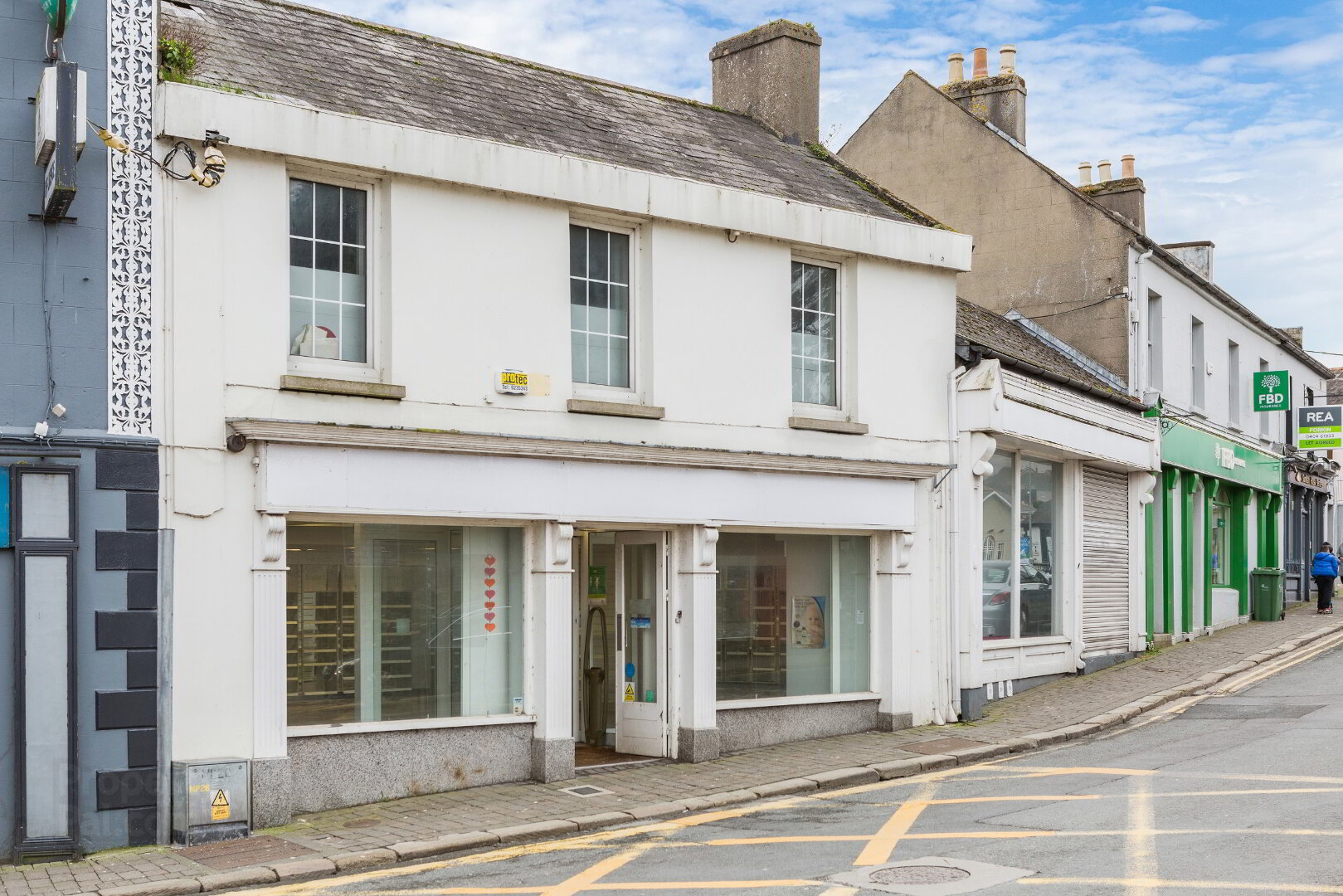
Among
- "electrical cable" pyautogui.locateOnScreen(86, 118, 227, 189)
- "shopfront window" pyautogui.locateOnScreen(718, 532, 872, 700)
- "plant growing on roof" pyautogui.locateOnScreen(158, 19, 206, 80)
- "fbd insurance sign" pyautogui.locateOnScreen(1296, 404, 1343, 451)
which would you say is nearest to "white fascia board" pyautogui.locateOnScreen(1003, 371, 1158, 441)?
"shopfront window" pyautogui.locateOnScreen(718, 532, 872, 700)

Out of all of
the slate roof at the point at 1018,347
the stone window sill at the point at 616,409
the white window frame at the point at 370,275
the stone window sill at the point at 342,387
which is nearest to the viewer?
the stone window sill at the point at 342,387

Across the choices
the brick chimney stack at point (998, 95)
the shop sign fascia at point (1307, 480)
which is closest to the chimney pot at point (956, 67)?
the brick chimney stack at point (998, 95)

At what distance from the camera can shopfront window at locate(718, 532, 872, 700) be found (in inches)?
578

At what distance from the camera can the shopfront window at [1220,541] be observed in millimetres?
27906

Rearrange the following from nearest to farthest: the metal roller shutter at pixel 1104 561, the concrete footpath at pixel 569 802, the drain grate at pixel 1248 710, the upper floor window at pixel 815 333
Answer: the concrete footpath at pixel 569 802 < the upper floor window at pixel 815 333 < the drain grate at pixel 1248 710 < the metal roller shutter at pixel 1104 561

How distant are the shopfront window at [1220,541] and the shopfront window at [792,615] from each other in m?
14.4

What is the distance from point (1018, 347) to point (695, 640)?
329 inches

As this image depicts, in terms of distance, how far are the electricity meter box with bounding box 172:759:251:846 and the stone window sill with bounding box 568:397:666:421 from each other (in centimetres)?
441

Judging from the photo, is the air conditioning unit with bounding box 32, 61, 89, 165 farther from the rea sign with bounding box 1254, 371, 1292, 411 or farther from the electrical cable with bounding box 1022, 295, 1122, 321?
the rea sign with bounding box 1254, 371, 1292, 411

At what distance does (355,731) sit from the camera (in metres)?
11.7

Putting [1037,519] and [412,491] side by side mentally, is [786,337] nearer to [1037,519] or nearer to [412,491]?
[412,491]

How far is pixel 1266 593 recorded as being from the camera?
93.3 feet

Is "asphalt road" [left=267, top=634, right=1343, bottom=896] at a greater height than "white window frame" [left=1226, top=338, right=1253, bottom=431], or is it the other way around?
"white window frame" [left=1226, top=338, right=1253, bottom=431]

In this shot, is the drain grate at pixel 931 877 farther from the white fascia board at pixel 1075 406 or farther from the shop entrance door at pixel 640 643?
the white fascia board at pixel 1075 406
